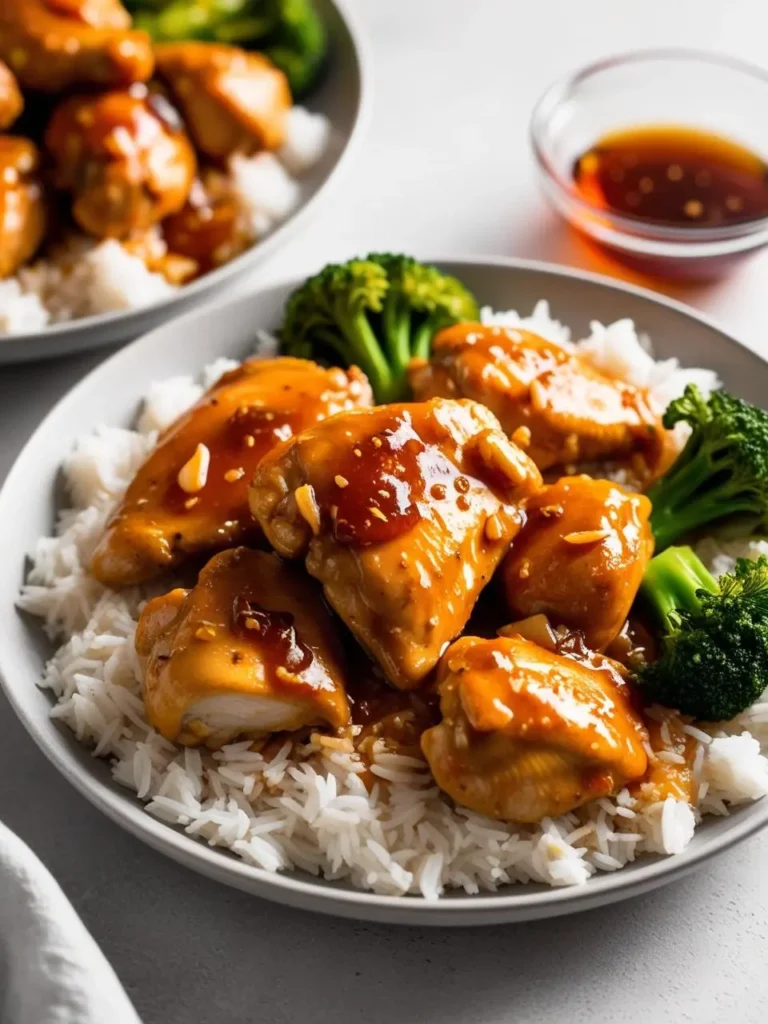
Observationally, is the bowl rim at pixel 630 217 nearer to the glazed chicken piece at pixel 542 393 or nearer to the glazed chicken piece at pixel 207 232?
the glazed chicken piece at pixel 542 393

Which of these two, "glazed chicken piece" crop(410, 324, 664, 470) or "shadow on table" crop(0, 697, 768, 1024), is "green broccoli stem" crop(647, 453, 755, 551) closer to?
"glazed chicken piece" crop(410, 324, 664, 470)

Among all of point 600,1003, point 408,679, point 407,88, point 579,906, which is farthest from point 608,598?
point 407,88

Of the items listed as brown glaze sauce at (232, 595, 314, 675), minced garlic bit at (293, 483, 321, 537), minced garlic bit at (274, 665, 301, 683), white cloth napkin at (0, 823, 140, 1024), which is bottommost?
white cloth napkin at (0, 823, 140, 1024)

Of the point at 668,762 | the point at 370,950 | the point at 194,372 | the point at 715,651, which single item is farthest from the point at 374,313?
the point at 370,950

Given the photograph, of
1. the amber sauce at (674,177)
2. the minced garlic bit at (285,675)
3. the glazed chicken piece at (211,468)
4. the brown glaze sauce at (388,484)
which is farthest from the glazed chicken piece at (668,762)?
the amber sauce at (674,177)

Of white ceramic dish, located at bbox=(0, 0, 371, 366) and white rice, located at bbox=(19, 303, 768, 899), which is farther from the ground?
white ceramic dish, located at bbox=(0, 0, 371, 366)

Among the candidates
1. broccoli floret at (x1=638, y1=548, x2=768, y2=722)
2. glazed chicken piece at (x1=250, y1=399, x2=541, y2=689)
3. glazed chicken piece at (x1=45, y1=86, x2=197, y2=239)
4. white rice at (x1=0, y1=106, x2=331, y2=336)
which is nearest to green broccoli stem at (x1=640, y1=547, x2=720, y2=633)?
broccoli floret at (x1=638, y1=548, x2=768, y2=722)

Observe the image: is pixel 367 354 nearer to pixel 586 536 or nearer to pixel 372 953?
pixel 586 536
